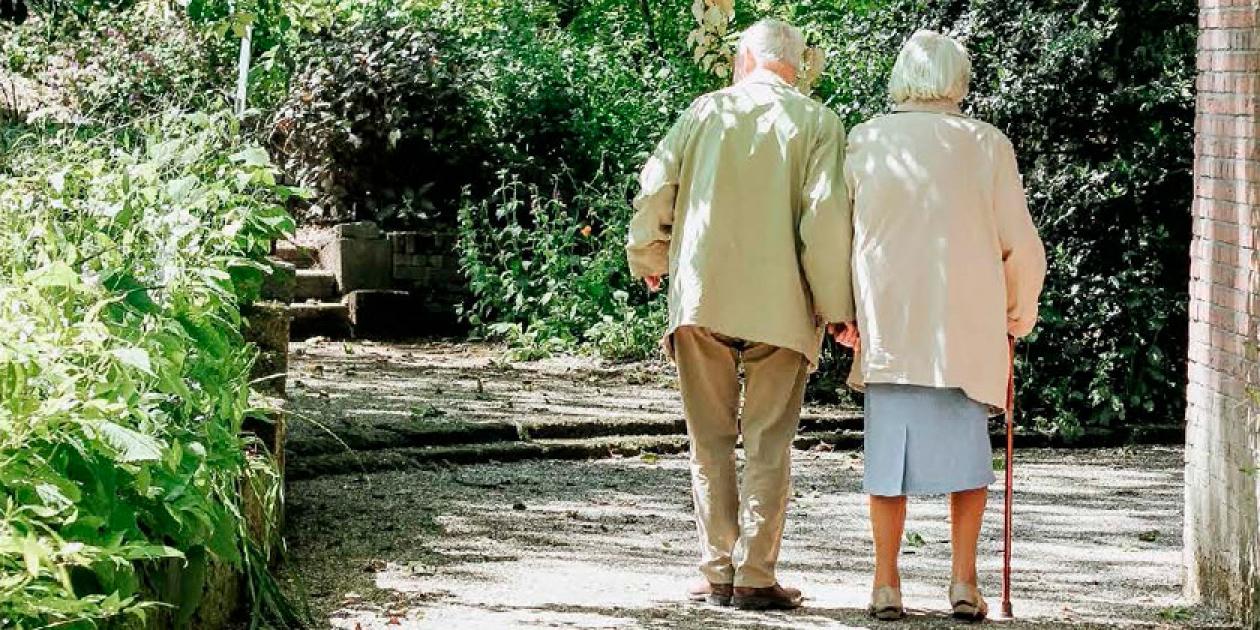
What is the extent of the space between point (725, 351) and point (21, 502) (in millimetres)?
2673

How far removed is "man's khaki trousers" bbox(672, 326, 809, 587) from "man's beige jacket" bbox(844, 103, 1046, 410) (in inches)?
13.5

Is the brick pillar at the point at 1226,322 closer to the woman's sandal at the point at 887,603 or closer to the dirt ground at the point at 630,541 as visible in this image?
the dirt ground at the point at 630,541

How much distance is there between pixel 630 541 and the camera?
7414 millimetres

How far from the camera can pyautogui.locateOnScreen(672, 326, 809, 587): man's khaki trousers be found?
20.2 feet

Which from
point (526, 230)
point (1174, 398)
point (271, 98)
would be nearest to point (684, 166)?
point (1174, 398)

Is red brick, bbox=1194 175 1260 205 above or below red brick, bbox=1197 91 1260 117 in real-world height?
below

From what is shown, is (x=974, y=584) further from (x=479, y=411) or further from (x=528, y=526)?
(x=479, y=411)

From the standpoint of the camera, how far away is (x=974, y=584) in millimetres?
6043

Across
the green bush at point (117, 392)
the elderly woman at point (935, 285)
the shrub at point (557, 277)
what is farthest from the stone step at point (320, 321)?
the elderly woman at point (935, 285)

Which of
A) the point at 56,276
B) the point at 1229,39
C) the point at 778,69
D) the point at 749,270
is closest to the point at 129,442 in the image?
the point at 56,276

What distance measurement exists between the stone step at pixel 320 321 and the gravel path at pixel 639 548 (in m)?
4.24

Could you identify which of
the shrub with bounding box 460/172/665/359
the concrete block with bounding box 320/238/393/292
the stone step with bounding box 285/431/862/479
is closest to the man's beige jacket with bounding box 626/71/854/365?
the stone step with bounding box 285/431/862/479

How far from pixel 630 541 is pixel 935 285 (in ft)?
6.53

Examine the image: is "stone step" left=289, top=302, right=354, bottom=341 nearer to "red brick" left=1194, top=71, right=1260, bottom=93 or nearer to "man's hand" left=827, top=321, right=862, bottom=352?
"man's hand" left=827, top=321, right=862, bottom=352
